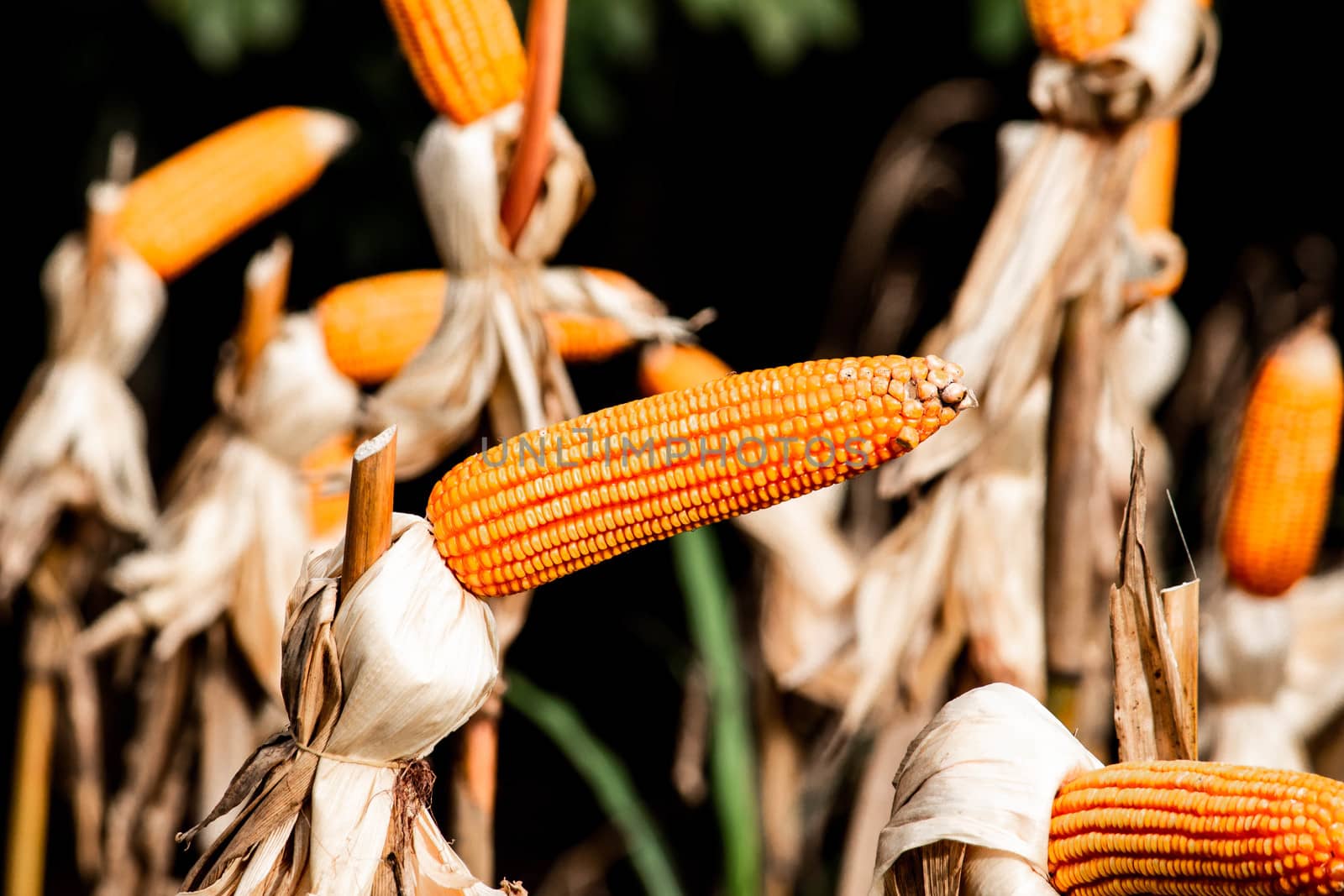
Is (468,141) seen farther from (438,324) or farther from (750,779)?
(750,779)

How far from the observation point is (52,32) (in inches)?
125

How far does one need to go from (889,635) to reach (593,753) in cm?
53

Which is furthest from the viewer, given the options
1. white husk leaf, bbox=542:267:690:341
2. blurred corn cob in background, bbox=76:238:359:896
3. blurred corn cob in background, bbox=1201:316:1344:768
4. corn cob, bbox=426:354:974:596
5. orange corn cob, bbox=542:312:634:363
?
blurred corn cob in background, bbox=76:238:359:896

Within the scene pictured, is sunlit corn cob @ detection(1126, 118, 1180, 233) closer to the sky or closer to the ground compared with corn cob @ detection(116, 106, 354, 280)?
closer to the ground

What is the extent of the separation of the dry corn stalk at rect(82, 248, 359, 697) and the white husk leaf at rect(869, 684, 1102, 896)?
3.76 feet

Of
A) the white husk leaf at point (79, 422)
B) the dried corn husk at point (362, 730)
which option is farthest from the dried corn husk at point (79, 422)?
the dried corn husk at point (362, 730)

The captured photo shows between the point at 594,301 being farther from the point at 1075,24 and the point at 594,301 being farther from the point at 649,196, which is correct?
the point at 649,196

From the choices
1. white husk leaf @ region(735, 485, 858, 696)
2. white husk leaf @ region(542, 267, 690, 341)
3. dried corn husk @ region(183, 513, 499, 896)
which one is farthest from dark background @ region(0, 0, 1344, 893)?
dried corn husk @ region(183, 513, 499, 896)

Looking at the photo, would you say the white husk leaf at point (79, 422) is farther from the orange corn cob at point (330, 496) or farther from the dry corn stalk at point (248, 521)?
the orange corn cob at point (330, 496)

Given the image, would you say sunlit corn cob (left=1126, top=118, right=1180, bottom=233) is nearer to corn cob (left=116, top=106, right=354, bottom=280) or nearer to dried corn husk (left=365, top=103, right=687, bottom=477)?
dried corn husk (left=365, top=103, right=687, bottom=477)

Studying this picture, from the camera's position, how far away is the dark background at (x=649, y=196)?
10.4 ft

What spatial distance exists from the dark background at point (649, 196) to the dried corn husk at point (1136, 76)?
138 cm

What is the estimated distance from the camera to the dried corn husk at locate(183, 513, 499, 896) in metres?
1.04

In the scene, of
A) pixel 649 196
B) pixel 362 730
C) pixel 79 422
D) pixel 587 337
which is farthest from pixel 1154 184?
pixel 649 196
